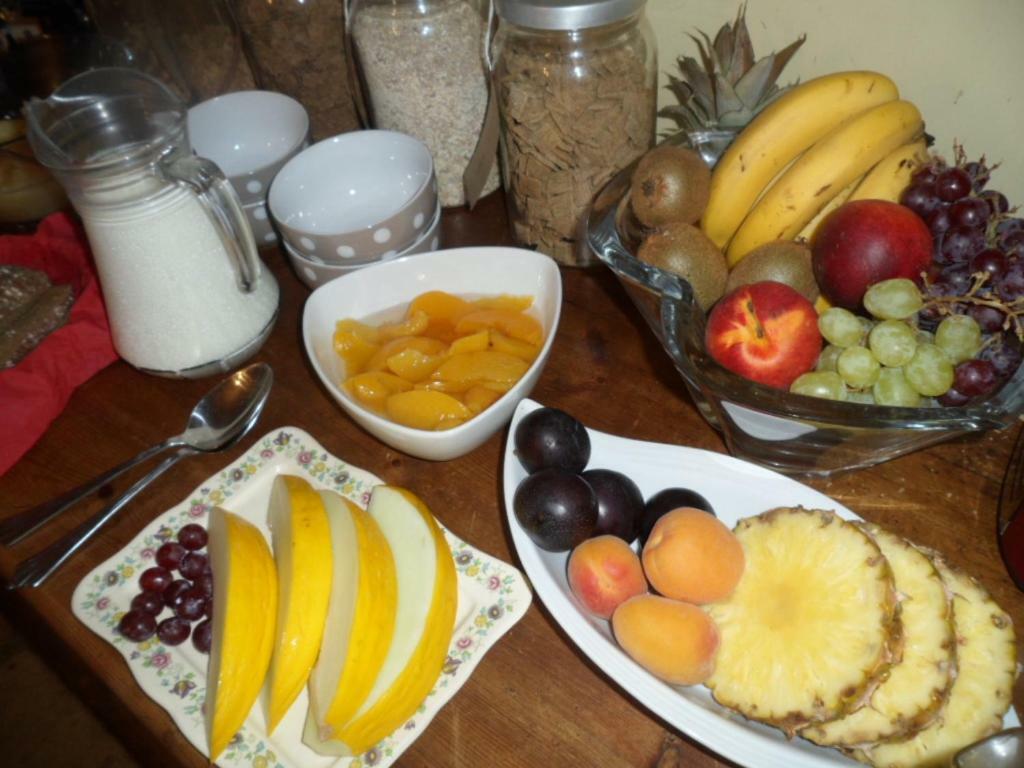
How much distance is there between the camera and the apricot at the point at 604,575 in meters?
0.49

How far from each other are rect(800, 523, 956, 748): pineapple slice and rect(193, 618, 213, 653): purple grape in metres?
0.44

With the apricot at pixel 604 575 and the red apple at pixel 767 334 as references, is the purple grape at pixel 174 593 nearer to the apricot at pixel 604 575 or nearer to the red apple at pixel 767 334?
the apricot at pixel 604 575

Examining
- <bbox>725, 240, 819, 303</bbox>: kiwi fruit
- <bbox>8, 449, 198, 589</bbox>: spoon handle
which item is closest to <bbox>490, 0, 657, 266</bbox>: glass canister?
<bbox>725, 240, 819, 303</bbox>: kiwi fruit

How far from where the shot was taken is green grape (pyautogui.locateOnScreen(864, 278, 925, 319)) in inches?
21.3

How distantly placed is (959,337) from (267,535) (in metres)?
0.60

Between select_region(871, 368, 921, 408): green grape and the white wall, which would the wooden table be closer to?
select_region(871, 368, 921, 408): green grape

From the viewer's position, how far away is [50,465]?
28.4 inches

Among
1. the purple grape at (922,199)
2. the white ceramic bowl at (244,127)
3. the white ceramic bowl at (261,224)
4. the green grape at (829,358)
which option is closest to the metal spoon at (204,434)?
the white ceramic bowl at (261,224)

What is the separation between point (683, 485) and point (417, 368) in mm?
276

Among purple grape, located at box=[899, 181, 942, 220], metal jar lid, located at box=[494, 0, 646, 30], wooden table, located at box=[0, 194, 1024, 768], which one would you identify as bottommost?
wooden table, located at box=[0, 194, 1024, 768]

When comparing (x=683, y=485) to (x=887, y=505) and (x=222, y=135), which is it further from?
(x=222, y=135)

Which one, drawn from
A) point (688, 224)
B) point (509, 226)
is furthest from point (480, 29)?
point (688, 224)

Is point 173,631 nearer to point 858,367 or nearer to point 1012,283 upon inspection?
point 858,367

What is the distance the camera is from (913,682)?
43 centimetres
